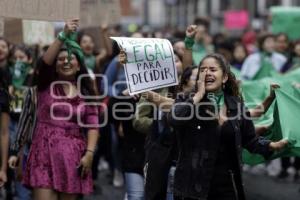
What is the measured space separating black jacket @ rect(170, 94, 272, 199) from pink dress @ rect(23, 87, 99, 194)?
1.25m

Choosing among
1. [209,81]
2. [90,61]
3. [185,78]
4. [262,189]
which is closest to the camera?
[209,81]

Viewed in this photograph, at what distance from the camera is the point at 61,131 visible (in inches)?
266

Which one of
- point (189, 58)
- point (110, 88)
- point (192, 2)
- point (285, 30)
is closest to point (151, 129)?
point (189, 58)

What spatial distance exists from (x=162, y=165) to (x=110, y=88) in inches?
121

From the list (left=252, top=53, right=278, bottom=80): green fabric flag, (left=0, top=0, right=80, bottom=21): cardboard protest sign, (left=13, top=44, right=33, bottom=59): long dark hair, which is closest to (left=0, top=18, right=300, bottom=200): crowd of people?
(left=0, top=0, right=80, bottom=21): cardboard protest sign

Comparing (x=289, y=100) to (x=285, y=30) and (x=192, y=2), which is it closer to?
(x=285, y=30)

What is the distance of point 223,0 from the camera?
42.8 metres

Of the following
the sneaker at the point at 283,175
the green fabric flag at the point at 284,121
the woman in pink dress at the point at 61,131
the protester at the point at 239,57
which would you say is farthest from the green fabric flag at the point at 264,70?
the woman in pink dress at the point at 61,131

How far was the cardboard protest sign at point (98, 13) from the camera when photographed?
9508 millimetres

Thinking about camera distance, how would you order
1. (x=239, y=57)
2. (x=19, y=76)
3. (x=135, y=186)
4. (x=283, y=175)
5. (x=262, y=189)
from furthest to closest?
(x=239, y=57) → (x=283, y=175) → (x=262, y=189) → (x=19, y=76) → (x=135, y=186)

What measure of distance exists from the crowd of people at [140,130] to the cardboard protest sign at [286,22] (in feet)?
29.6

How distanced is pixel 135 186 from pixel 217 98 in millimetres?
1639

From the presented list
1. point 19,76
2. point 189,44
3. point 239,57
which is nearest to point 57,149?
point 189,44

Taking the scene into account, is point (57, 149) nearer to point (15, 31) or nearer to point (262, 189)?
point (15, 31)
